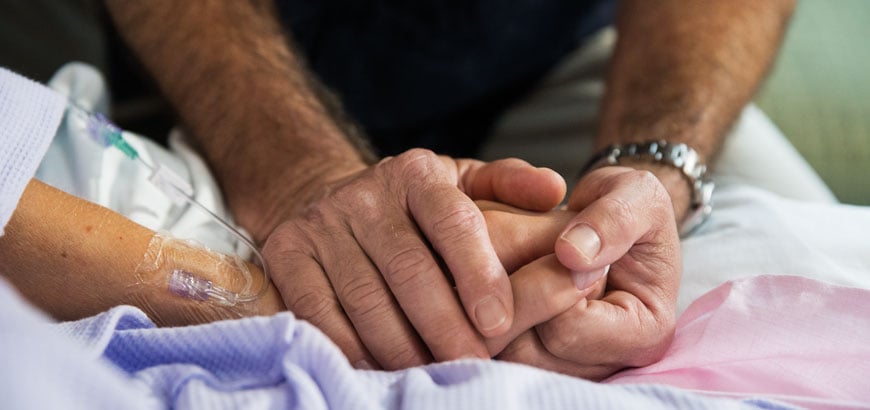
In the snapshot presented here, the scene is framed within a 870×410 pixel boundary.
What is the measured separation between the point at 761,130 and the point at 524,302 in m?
0.70

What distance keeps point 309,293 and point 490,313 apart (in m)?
0.17

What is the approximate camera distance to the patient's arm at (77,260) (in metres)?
0.65

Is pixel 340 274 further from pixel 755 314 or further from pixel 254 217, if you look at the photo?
pixel 755 314

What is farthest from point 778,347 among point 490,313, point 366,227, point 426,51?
point 426,51

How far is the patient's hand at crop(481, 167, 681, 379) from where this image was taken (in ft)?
2.05

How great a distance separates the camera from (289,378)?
54 cm

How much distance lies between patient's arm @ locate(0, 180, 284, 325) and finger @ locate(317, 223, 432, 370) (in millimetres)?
125

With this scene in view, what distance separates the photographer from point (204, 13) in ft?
3.48

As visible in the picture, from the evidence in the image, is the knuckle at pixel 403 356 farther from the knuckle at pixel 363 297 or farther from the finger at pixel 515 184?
the finger at pixel 515 184

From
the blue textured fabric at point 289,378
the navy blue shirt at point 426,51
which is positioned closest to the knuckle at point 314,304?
the blue textured fabric at point 289,378

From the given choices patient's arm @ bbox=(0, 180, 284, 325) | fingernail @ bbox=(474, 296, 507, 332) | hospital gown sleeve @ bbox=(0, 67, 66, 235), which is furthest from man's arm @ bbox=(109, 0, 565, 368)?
hospital gown sleeve @ bbox=(0, 67, 66, 235)

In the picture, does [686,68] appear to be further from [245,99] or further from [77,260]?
[77,260]

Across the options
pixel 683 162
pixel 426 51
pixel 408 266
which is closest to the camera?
pixel 408 266

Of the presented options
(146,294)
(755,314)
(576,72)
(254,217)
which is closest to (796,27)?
(576,72)
